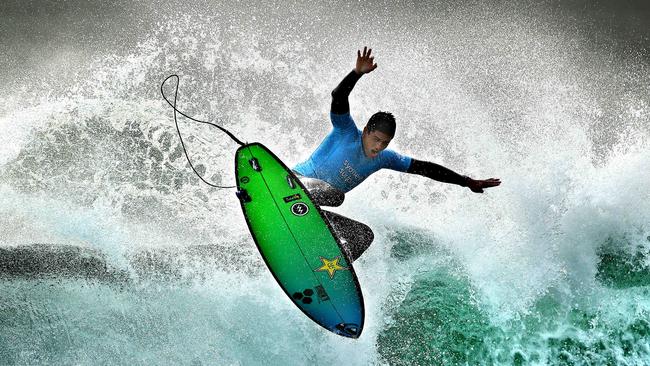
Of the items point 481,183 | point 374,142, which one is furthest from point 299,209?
point 481,183

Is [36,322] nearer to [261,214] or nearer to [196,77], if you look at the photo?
[261,214]

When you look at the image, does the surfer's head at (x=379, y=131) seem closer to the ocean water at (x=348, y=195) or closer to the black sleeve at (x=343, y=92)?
the black sleeve at (x=343, y=92)

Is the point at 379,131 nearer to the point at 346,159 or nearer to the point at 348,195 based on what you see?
the point at 346,159

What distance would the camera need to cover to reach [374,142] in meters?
4.95

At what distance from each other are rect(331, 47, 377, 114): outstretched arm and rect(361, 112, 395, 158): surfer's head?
27cm

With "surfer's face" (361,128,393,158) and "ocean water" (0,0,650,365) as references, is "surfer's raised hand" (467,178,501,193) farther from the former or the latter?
"ocean water" (0,0,650,365)

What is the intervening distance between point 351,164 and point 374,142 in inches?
15.3

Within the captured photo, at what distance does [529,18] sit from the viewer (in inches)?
433

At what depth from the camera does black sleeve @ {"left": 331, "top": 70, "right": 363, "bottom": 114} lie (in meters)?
4.63

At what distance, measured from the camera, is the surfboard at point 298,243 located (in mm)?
5379

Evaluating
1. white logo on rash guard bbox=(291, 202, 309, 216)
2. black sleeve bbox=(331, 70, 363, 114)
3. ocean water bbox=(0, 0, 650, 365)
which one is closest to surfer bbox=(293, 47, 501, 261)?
black sleeve bbox=(331, 70, 363, 114)

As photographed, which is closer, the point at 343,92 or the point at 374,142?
the point at 343,92

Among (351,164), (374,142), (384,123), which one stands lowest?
(351,164)

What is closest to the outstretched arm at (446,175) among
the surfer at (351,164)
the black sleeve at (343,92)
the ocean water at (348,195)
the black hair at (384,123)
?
the surfer at (351,164)
